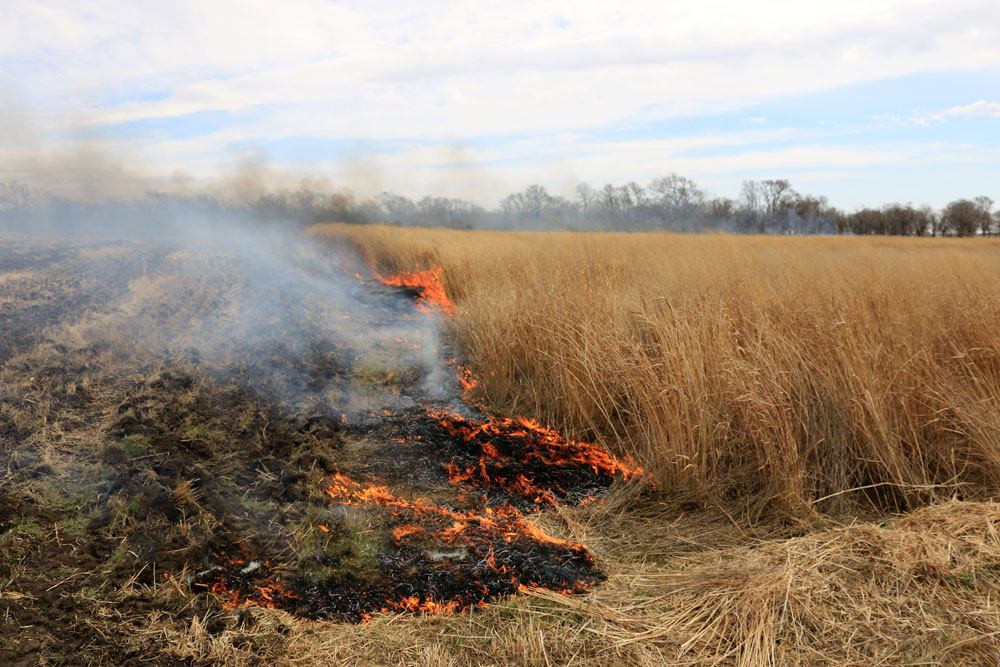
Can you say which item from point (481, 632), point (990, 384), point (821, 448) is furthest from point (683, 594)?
point (990, 384)

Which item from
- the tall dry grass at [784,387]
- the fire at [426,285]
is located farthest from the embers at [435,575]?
the fire at [426,285]

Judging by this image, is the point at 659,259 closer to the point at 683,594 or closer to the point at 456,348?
the point at 456,348

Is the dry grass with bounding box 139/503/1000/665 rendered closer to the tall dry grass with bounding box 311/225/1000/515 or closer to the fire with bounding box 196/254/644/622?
the fire with bounding box 196/254/644/622

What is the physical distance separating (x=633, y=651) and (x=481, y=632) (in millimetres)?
709

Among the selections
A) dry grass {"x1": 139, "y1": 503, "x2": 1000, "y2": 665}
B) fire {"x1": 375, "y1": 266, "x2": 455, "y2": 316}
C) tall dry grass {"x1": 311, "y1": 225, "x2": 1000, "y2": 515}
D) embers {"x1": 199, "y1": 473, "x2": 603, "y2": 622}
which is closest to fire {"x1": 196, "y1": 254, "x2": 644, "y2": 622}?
embers {"x1": 199, "y1": 473, "x2": 603, "y2": 622}

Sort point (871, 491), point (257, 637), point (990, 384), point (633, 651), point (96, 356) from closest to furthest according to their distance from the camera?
1. point (633, 651)
2. point (257, 637)
3. point (871, 491)
4. point (990, 384)
5. point (96, 356)

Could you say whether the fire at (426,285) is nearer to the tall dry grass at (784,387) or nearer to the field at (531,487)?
the field at (531,487)

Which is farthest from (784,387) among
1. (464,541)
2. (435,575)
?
(435,575)

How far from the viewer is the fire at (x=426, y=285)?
997 centimetres

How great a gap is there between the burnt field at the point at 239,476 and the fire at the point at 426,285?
1.59 m

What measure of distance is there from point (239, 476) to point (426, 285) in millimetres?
7761

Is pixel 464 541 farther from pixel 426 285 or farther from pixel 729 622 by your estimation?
pixel 426 285

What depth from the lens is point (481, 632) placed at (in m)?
2.88

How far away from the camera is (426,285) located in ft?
38.7
